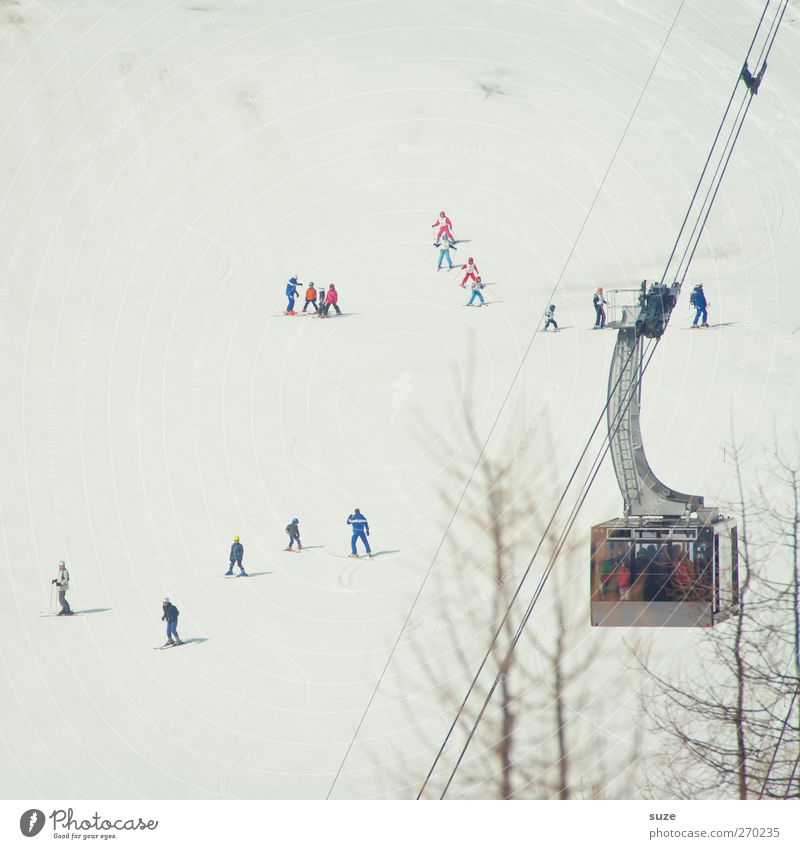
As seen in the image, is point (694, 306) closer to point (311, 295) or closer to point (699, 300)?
point (699, 300)

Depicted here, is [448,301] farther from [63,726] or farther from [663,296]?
[63,726]

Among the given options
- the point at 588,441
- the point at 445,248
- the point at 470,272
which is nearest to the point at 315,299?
the point at 470,272

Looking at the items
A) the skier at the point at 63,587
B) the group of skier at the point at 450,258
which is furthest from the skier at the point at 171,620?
the group of skier at the point at 450,258

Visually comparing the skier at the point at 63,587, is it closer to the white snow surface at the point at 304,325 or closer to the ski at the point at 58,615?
the ski at the point at 58,615

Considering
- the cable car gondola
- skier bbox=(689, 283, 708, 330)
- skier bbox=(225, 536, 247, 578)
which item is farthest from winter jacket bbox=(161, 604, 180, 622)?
skier bbox=(689, 283, 708, 330)

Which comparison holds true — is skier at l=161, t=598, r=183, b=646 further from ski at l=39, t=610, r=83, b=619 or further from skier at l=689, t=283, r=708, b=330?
skier at l=689, t=283, r=708, b=330
